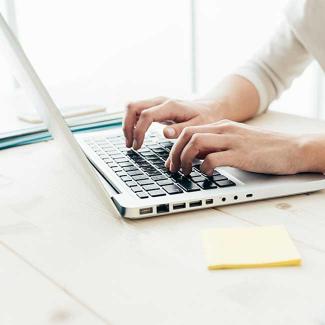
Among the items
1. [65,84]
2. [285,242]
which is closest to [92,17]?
[65,84]

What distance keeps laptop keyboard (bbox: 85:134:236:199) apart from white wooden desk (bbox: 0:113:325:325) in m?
0.05

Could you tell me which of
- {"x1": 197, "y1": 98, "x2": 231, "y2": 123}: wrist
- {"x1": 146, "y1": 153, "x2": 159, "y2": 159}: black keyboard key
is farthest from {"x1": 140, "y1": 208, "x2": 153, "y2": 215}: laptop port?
{"x1": 197, "y1": 98, "x2": 231, "y2": 123}: wrist

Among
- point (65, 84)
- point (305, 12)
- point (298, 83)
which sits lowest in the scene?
point (298, 83)

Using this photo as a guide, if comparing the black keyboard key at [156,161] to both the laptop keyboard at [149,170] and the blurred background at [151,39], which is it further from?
the blurred background at [151,39]

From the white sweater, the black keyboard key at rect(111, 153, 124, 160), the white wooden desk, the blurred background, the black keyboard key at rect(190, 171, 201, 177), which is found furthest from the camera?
the blurred background

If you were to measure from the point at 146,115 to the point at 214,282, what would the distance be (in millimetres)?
480

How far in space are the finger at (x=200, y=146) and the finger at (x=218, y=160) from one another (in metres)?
0.02

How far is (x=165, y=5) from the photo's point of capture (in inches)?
136

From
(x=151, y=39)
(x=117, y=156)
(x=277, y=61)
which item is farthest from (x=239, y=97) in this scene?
(x=151, y=39)

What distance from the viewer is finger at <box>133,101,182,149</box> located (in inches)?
39.3

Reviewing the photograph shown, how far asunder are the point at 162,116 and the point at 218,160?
0.26 meters

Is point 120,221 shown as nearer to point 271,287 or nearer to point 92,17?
point 271,287

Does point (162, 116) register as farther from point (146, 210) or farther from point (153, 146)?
point (146, 210)

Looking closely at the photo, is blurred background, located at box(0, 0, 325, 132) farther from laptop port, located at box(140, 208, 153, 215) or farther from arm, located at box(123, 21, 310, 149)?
laptop port, located at box(140, 208, 153, 215)
